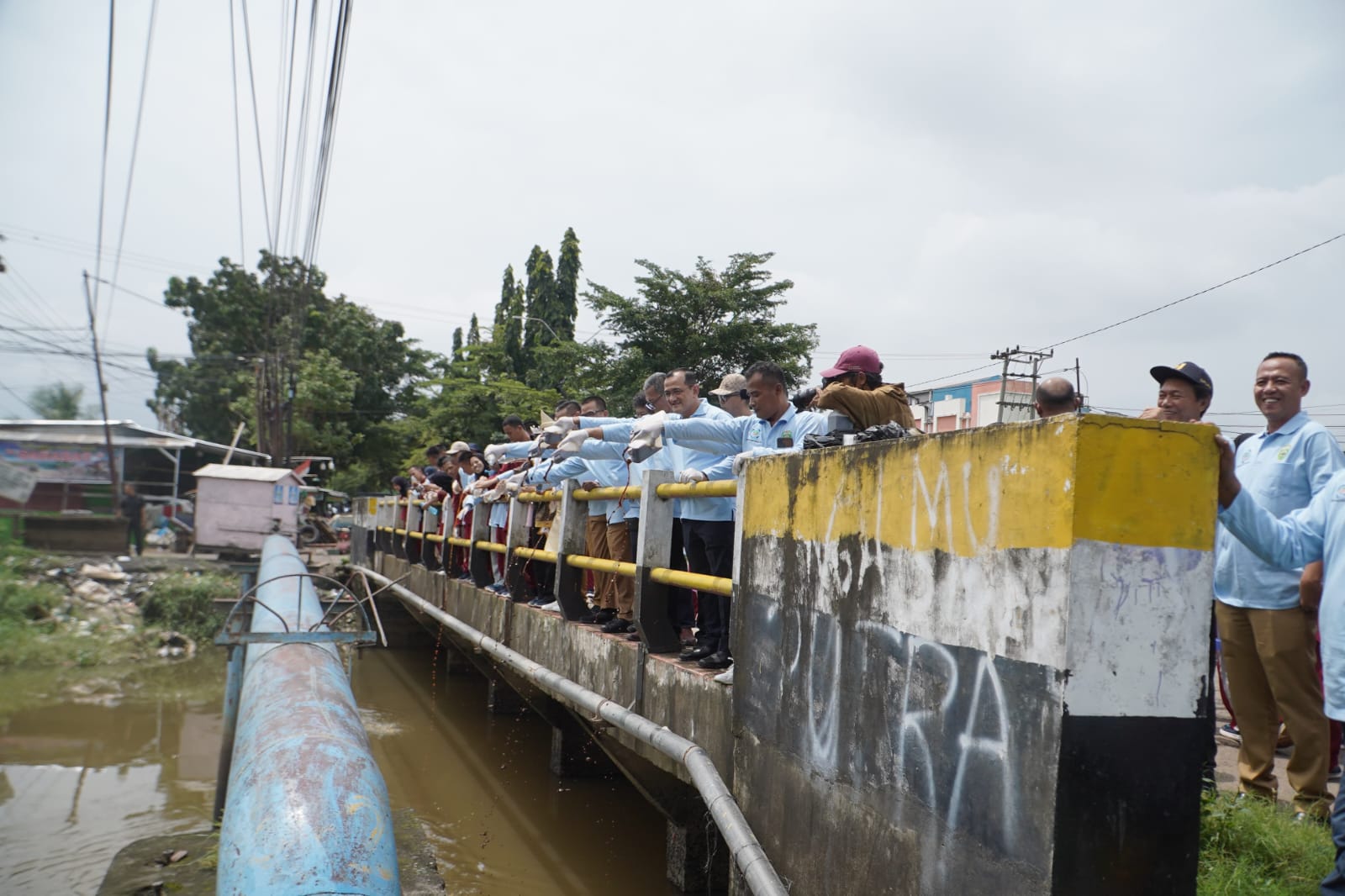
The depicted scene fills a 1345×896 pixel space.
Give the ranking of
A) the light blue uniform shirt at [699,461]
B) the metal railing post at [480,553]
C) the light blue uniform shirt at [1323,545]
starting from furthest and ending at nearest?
the metal railing post at [480,553]
the light blue uniform shirt at [699,461]
the light blue uniform shirt at [1323,545]

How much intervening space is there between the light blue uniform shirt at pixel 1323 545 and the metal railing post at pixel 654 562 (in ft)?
9.68

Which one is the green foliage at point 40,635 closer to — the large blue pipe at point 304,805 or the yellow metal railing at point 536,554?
the yellow metal railing at point 536,554

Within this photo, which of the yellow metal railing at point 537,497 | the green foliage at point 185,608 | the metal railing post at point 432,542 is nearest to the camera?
the yellow metal railing at point 537,497

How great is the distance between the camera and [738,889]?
3.76m

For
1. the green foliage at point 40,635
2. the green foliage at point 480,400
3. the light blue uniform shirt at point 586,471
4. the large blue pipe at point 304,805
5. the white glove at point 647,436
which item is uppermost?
the green foliage at point 480,400

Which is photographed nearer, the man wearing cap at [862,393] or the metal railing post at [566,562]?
the man wearing cap at [862,393]

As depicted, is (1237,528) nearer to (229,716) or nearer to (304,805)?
(304,805)

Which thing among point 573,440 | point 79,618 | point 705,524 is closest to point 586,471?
point 573,440

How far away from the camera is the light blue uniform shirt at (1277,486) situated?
3.63 m

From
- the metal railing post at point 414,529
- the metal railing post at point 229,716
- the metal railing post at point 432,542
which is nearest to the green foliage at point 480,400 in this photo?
the metal railing post at point 414,529

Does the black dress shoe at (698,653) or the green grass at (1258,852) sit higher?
the black dress shoe at (698,653)

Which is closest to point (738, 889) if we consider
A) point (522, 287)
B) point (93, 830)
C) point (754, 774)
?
point (754, 774)

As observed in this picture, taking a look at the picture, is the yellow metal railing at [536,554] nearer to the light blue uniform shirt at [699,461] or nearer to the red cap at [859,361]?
the light blue uniform shirt at [699,461]

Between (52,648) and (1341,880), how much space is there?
1800 centimetres
